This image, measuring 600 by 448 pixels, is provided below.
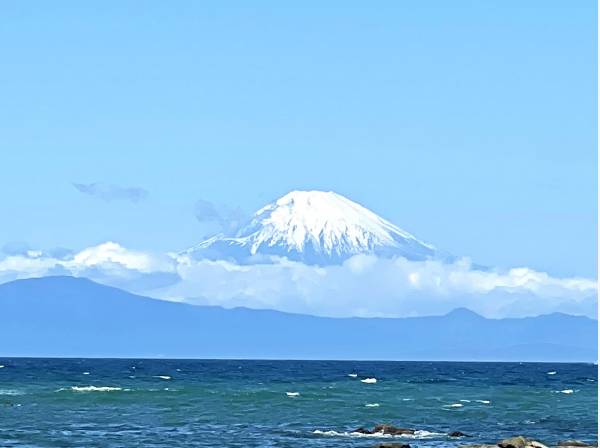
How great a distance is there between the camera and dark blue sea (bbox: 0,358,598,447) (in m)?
77.2

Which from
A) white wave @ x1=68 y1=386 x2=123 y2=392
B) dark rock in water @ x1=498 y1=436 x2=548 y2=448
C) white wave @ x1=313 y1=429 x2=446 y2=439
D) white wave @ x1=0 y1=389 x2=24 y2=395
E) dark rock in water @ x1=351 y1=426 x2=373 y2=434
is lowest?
dark rock in water @ x1=498 y1=436 x2=548 y2=448

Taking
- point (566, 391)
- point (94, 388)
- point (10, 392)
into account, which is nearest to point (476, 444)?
point (10, 392)

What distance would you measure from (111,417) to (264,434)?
15.3 m

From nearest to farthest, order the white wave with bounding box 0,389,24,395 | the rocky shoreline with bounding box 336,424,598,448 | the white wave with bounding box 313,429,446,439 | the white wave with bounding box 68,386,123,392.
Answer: the rocky shoreline with bounding box 336,424,598,448 < the white wave with bounding box 313,429,446,439 < the white wave with bounding box 0,389,24,395 < the white wave with bounding box 68,386,123,392

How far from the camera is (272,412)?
98.9m

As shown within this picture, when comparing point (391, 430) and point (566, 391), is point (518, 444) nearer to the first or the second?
point (391, 430)

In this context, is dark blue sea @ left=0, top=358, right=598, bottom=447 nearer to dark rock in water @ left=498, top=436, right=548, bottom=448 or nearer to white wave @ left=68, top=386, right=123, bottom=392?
white wave @ left=68, top=386, right=123, bottom=392

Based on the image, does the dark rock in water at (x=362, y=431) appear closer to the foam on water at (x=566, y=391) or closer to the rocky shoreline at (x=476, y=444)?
the rocky shoreline at (x=476, y=444)

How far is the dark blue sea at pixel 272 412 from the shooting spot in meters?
77.2

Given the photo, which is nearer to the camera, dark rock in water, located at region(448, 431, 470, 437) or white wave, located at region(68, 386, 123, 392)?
dark rock in water, located at region(448, 431, 470, 437)

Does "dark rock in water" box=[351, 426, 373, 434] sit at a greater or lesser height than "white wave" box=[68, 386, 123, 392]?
lesser

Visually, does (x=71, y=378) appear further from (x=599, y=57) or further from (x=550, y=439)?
(x=599, y=57)

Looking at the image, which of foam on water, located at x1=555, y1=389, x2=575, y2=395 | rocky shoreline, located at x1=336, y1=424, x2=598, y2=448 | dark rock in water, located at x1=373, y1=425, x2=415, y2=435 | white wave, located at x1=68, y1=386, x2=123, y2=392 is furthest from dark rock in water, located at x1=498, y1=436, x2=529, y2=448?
foam on water, located at x1=555, y1=389, x2=575, y2=395

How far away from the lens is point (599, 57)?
38.3m
